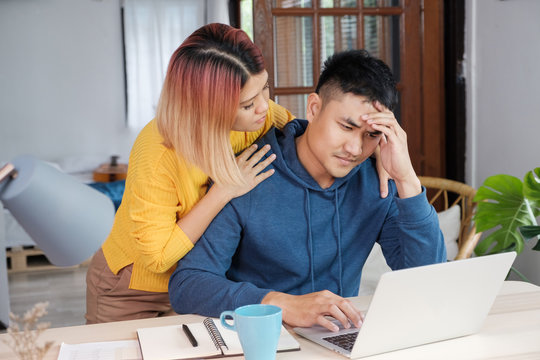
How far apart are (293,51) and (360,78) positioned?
1634 mm

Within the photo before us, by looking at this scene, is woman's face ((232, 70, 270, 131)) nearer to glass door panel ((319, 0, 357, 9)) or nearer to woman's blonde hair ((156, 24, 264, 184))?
woman's blonde hair ((156, 24, 264, 184))

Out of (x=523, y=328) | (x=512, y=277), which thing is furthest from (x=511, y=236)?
(x=523, y=328)

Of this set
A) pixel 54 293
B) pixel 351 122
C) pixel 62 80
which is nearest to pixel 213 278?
pixel 351 122

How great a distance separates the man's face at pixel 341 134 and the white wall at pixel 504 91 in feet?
4.96

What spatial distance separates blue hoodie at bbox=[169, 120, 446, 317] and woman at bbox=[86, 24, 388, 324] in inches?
1.7

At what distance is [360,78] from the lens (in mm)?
1432

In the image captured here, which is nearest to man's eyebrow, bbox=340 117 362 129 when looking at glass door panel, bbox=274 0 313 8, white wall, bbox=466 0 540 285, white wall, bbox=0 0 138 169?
white wall, bbox=466 0 540 285

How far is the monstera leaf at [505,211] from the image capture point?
7.57 feet

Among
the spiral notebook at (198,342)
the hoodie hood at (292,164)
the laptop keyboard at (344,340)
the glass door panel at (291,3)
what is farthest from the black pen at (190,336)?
the glass door panel at (291,3)

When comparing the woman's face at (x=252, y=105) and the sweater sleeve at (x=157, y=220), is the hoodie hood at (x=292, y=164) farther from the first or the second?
the sweater sleeve at (x=157, y=220)

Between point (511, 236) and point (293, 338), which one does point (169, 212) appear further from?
point (511, 236)

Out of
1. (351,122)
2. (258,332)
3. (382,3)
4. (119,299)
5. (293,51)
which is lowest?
(119,299)

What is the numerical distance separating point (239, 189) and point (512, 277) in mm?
1840

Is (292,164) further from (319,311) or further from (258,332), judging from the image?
(258,332)
